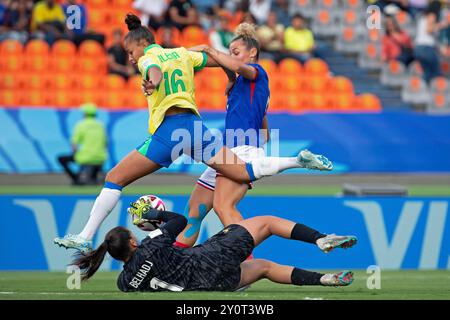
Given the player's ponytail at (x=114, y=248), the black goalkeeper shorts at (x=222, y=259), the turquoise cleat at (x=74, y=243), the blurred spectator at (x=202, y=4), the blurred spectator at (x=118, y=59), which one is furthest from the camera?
the blurred spectator at (x=202, y=4)

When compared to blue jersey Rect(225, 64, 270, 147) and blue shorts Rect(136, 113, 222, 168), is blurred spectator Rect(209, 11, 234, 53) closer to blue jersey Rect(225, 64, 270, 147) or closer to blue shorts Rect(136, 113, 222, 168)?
blue jersey Rect(225, 64, 270, 147)

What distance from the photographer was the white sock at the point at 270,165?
10031 millimetres

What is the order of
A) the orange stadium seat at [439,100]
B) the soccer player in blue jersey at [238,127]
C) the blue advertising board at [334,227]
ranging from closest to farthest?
the soccer player in blue jersey at [238,127]
the blue advertising board at [334,227]
the orange stadium seat at [439,100]

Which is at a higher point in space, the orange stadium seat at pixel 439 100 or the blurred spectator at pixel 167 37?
the blurred spectator at pixel 167 37

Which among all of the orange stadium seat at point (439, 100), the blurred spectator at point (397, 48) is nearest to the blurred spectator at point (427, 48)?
the blurred spectator at point (397, 48)

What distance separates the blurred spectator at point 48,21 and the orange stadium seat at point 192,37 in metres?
2.60

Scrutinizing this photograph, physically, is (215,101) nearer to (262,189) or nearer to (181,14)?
(181,14)

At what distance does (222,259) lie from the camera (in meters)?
9.16

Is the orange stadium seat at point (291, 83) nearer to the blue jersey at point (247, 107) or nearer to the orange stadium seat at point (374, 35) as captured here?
the orange stadium seat at point (374, 35)

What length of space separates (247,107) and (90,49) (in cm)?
1259

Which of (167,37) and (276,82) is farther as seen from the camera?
(276,82)

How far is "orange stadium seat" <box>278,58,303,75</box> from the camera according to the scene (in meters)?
23.5

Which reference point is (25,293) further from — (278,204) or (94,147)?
(94,147)

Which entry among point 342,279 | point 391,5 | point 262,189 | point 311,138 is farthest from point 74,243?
point 391,5
